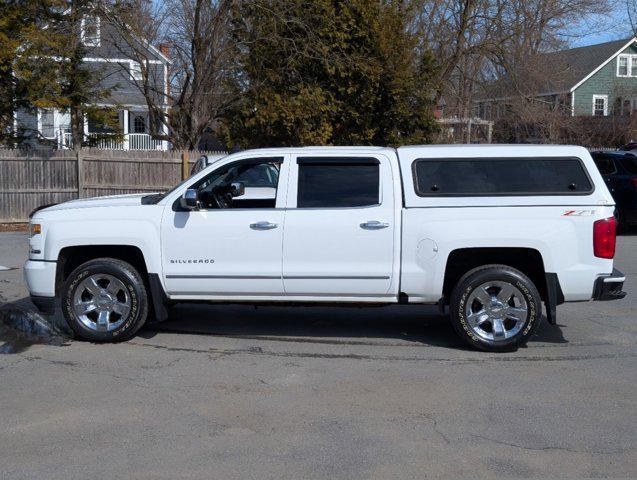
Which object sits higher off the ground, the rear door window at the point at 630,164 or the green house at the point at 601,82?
the green house at the point at 601,82

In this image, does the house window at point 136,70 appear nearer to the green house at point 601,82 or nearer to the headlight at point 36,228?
the headlight at point 36,228

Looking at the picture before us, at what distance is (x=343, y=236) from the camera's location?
7.68 m

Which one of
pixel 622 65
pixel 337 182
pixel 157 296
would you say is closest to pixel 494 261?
pixel 337 182

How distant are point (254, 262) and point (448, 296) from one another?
1.97m

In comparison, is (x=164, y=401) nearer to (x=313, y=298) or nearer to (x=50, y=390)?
(x=50, y=390)

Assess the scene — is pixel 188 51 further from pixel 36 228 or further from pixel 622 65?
pixel 622 65

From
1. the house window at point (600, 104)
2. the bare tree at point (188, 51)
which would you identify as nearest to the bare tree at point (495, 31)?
the bare tree at point (188, 51)

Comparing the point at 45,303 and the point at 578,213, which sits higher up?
the point at 578,213

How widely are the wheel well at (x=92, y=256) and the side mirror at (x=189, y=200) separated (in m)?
0.69

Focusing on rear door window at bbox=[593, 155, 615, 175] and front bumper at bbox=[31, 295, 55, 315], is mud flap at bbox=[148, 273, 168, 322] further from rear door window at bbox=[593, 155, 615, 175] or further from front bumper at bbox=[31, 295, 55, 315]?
rear door window at bbox=[593, 155, 615, 175]

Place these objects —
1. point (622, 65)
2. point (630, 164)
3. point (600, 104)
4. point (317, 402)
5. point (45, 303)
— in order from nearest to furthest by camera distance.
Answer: point (317, 402)
point (45, 303)
point (630, 164)
point (600, 104)
point (622, 65)

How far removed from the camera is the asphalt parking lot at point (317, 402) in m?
5.01

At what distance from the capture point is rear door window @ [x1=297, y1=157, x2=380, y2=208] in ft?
25.6

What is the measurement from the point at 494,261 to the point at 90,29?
1445 cm
